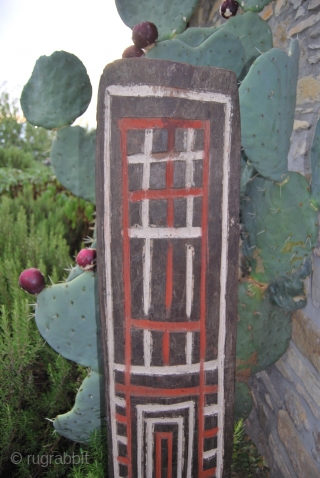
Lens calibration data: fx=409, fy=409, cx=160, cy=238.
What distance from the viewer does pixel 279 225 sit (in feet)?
5.16

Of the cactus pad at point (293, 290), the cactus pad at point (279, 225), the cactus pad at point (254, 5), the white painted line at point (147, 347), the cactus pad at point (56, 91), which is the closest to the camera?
the white painted line at point (147, 347)

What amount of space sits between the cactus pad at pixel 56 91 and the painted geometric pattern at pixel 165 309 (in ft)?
3.35

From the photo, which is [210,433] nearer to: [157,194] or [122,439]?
[122,439]

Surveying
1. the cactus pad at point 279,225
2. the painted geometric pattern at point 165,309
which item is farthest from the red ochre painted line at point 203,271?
the cactus pad at point 279,225

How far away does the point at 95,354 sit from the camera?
1.80 meters

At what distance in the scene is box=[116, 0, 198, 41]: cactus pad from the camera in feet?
6.33

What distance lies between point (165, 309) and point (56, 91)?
50.4 inches

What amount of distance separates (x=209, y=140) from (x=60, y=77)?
1.11 metres

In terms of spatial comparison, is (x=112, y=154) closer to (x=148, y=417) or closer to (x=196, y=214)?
(x=196, y=214)

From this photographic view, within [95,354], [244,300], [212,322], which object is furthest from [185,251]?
[95,354]

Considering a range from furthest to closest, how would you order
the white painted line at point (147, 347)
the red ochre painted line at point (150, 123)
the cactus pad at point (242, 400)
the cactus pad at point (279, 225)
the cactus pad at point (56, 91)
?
the cactus pad at point (242, 400)
the cactus pad at point (56, 91)
the cactus pad at point (279, 225)
the white painted line at point (147, 347)
the red ochre painted line at point (150, 123)

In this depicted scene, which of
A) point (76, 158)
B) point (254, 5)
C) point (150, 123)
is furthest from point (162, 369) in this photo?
point (254, 5)

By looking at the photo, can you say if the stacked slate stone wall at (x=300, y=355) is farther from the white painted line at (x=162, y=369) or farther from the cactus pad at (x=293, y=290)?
the white painted line at (x=162, y=369)

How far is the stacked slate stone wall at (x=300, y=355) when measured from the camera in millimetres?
1595
